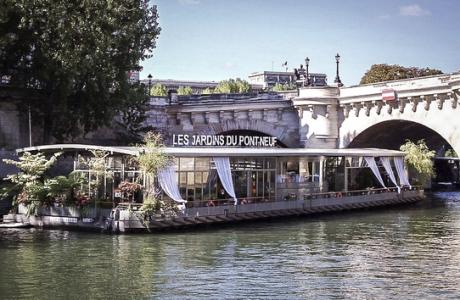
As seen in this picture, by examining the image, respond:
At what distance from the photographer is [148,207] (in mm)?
37156

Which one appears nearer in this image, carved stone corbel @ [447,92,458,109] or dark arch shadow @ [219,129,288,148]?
carved stone corbel @ [447,92,458,109]

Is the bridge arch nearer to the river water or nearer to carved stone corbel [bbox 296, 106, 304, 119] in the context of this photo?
carved stone corbel [bbox 296, 106, 304, 119]

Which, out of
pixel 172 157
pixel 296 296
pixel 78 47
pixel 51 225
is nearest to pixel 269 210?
pixel 172 157

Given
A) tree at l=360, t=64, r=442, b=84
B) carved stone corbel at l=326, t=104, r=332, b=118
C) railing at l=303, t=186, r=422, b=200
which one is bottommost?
railing at l=303, t=186, r=422, b=200

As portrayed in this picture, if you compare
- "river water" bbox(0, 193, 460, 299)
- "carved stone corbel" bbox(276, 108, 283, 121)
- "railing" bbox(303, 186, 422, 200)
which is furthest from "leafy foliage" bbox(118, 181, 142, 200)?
"carved stone corbel" bbox(276, 108, 283, 121)

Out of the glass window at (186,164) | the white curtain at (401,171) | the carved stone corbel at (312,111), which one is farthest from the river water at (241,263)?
the carved stone corbel at (312,111)

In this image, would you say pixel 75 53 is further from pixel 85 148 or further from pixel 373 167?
pixel 373 167

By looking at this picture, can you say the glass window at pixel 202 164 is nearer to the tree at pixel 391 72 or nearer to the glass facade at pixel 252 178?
the glass facade at pixel 252 178

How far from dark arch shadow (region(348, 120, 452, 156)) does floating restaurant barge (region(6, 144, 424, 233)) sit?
6.33 m

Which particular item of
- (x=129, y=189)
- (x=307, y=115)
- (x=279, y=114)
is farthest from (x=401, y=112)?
(x=129, y=189)

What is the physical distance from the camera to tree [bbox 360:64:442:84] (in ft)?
309

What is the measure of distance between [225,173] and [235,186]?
7.00 feet

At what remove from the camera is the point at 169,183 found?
39250 mm

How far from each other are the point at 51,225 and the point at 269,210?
13.0m
